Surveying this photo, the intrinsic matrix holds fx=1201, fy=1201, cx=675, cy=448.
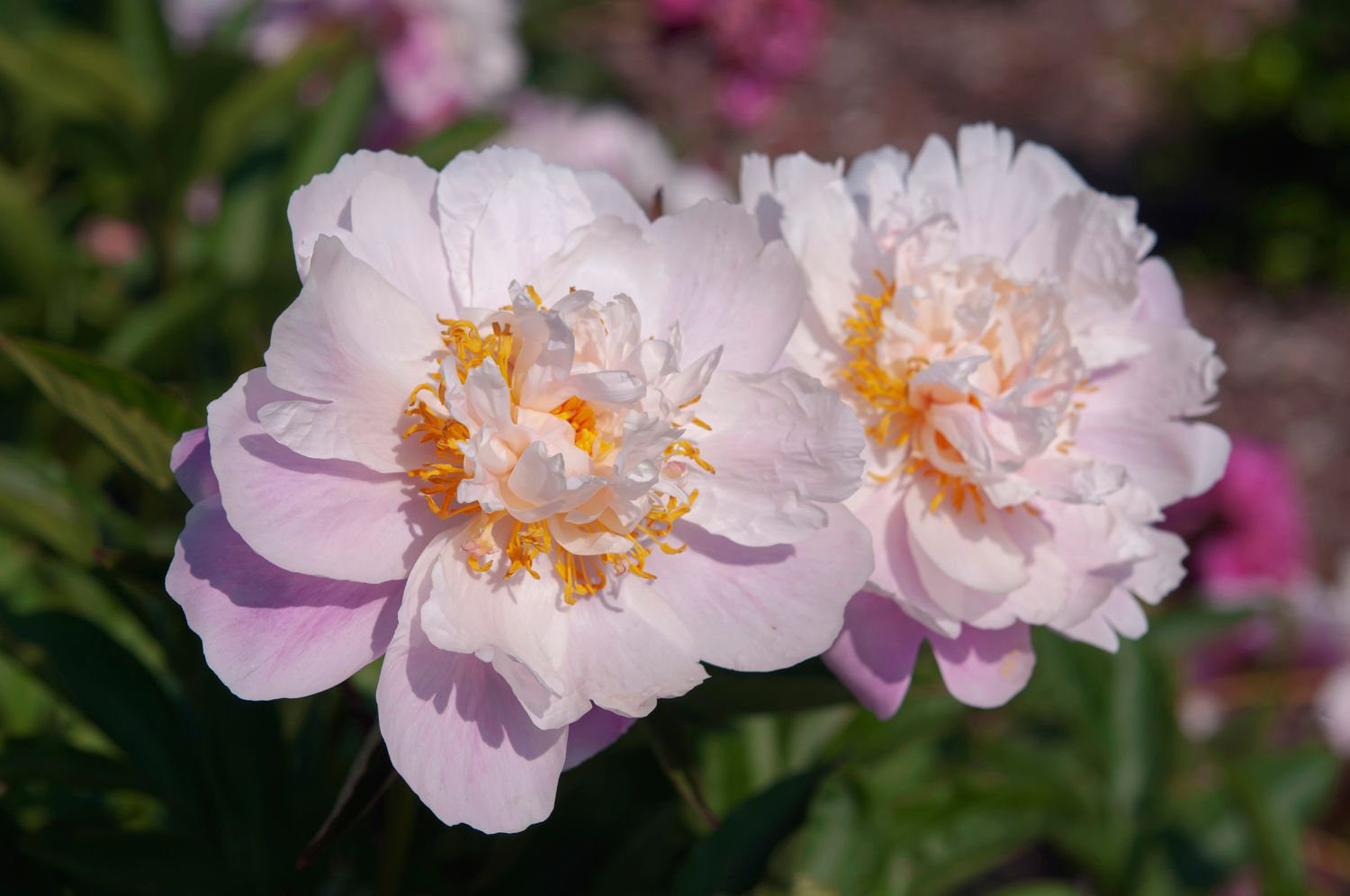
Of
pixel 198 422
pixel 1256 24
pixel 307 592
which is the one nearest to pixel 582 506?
pixel 307 592

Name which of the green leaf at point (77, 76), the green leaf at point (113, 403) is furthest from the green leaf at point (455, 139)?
the green leaf at point (113, 403)

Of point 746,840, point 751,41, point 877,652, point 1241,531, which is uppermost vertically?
point 877,652

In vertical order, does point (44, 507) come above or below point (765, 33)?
above

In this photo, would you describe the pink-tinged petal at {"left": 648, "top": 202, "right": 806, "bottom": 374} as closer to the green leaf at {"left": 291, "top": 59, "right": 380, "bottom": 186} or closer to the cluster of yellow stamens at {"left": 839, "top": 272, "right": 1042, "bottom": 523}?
the cluster of yellow stamens at {"left": 839, "top": 272, "right": 1042, "bottom": 523}

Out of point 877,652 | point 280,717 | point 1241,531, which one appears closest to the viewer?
point 877,652

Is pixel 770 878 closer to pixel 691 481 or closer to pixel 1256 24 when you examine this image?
pixel 691 481

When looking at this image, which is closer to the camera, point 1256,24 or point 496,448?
point 496,448

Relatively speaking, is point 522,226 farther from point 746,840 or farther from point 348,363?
point 746,840

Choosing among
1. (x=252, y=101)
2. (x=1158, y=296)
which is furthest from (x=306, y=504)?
(x=252, y=101)
